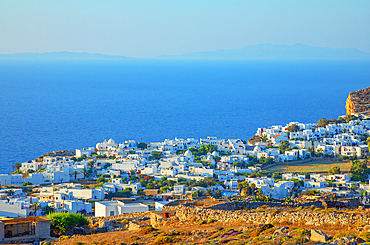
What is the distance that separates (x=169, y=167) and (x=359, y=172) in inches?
657

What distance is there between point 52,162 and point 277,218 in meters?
41.5

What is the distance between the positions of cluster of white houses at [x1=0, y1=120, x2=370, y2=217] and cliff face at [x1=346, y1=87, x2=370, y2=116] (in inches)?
350

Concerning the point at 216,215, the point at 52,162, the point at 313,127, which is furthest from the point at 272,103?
the point at 216,215

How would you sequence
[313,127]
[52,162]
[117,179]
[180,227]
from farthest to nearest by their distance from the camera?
[313,127], [52,162], [117,179], [180,227]

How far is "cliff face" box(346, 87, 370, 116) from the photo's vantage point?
7569 centimetres

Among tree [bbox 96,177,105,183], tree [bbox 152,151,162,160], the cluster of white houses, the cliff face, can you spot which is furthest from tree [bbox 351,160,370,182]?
the cliff face

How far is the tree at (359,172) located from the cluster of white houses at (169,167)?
3.04 feet

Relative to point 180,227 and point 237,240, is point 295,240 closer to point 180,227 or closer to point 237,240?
point 237,240

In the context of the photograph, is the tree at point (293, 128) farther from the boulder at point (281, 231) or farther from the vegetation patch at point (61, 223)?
the boulder at point (281, 231)

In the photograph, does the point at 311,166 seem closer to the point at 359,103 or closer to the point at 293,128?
the point at 293,128

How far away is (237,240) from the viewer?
1186 centimetres

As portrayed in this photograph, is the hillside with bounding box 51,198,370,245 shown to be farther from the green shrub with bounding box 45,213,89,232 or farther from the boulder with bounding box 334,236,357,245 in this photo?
the green shrub with bounding box 45,213,89,232

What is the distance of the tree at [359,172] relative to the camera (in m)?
44.1

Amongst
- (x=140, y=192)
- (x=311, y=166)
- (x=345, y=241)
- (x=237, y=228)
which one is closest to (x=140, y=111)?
(x=311, y=166)
